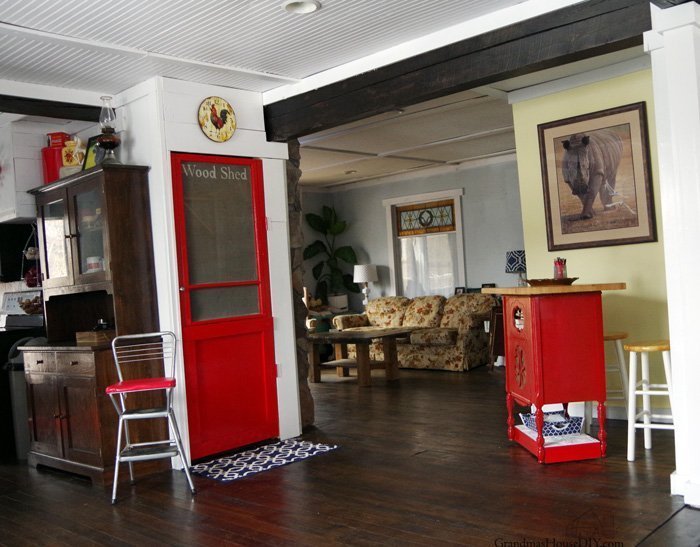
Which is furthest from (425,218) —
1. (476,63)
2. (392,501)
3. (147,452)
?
(392,501)

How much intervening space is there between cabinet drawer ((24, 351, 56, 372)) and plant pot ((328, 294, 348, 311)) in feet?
20.6

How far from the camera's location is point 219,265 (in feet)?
16.6

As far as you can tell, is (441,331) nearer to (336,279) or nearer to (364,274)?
(364,274)

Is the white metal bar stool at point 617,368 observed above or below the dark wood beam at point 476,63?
below

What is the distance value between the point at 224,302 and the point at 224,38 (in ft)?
6.00

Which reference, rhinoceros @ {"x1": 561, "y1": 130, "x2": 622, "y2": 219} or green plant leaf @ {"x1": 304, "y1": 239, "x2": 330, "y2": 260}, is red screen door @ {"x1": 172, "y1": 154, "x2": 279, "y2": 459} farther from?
green plant leaf @ {"x1": 304, "y1": 239, "x2": 330, "y2": 260}

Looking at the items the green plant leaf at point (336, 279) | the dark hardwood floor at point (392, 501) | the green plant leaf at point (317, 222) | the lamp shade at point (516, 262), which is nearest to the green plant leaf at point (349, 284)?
the green plant leaf at point (336, 279)

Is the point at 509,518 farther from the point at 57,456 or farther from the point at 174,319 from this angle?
the point at 57,456

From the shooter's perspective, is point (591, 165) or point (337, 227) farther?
point (337, 227)

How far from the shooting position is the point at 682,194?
3.40 meters

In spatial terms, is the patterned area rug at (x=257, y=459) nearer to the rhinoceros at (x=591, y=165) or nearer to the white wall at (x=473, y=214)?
the rhinoceros at (x=591, y=165)

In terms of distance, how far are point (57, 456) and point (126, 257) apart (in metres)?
1.48

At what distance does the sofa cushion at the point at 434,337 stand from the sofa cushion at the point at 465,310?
0.17 meters

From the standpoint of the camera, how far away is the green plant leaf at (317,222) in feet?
36.8
